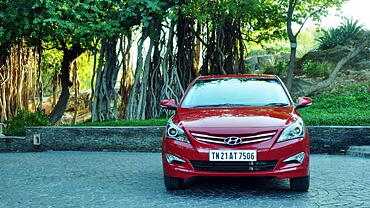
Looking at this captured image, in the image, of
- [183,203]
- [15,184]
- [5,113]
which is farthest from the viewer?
[5,113]

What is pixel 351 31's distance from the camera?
77.7 ft

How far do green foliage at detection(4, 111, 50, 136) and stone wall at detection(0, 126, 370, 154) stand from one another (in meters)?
0.80

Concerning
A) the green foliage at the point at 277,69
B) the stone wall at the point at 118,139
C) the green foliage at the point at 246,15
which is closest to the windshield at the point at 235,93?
the stone wall at the point at 118,139

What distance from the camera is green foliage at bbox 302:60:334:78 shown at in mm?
22234

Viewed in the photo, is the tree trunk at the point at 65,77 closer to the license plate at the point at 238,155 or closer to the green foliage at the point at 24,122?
the green foliage at the point at 24,122

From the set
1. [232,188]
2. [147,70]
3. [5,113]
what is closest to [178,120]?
[232,188]

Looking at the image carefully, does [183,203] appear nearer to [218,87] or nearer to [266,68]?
[218,87]

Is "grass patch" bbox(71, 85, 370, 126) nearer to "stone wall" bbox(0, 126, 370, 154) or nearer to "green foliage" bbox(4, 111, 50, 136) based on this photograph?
"stone wall" bbox(0, 126, 370, 154)

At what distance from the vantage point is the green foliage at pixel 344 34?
23578 mm

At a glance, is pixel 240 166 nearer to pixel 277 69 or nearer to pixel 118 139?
pixel 118 139

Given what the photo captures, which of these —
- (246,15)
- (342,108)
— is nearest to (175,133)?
(246,15)

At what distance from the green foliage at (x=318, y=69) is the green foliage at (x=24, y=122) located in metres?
10.8

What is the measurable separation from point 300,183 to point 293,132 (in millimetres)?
640

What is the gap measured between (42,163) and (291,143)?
5.84 metres
